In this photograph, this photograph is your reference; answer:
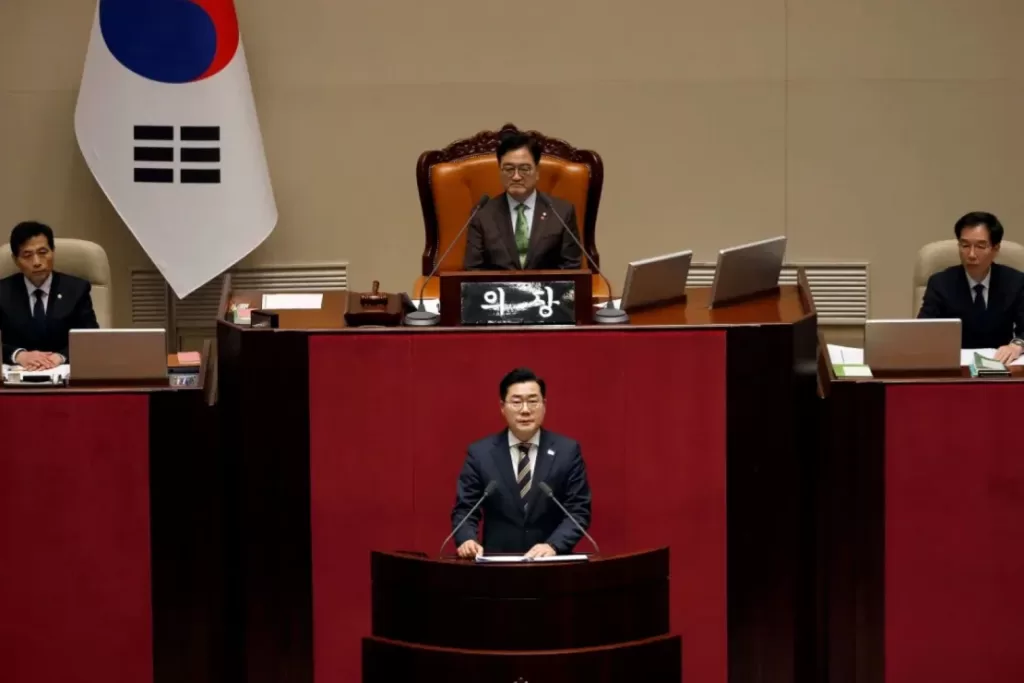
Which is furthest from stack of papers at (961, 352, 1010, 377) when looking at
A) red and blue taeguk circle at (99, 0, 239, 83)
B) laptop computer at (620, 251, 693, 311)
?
red and blue taeguk circle at (99, 0, 239, 83)

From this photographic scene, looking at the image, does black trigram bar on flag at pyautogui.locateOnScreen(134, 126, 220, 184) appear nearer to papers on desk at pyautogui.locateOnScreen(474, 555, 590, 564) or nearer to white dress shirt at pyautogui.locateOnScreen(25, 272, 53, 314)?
white dress shirt at pyautogui.locateOnScreen(25, 272, 53, 314)

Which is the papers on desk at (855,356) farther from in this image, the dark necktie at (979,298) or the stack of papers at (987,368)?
the dark necktie at (979,298)

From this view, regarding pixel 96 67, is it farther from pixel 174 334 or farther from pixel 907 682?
pixel 907 682

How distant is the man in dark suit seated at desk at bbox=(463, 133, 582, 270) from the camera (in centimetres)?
611

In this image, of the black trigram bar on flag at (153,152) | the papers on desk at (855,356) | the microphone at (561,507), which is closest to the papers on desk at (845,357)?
the papers on desk at (855,356)

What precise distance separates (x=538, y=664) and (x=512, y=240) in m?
2.12

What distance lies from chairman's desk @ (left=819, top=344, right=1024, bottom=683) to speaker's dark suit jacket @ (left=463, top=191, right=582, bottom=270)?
4.24 ft

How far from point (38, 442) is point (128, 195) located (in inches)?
108

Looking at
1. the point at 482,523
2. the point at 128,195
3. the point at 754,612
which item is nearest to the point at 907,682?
the point at 754,612

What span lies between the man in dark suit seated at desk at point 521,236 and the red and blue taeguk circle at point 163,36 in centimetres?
203

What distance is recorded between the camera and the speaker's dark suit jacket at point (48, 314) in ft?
20.2

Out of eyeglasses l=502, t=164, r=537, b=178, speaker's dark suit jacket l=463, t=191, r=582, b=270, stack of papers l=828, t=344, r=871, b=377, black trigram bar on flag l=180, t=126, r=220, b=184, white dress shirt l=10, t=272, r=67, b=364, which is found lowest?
stack of papers l=828, t=344, r=871, b=377

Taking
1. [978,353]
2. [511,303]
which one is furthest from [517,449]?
[978,353]

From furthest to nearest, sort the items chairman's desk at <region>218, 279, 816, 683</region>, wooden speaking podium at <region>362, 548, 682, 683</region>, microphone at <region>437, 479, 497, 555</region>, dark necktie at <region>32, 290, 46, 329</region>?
dark necktie at <region>32, 290, 46, 329</region> → chairman's desk at <region>218, 279, 816, 683</region> → microphone at <region>437, 479, 497, 555</region> → wooden speaking podium at <region>362, 548, 682, 683</region>
